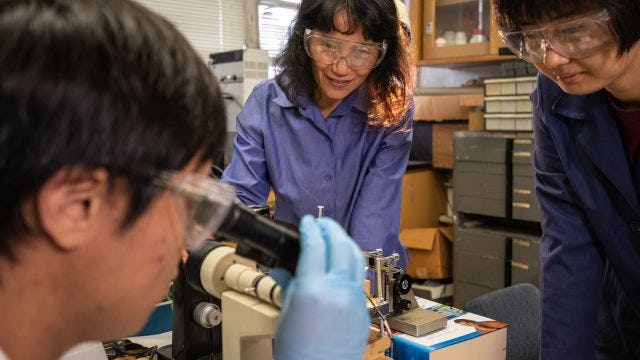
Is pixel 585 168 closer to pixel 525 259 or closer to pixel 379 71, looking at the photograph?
pixel 379 71

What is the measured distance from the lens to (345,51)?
5.17 feet

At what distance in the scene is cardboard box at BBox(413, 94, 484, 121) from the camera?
12.0 feet

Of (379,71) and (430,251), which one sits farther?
(430,251)

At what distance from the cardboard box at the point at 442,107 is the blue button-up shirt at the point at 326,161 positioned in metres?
1.90

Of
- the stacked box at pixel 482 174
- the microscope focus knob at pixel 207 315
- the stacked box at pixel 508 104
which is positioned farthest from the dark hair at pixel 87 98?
the stacked box at pixel 482 174

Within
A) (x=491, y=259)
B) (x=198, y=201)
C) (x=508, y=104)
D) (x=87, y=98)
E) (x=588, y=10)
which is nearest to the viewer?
(x=87, y=98)

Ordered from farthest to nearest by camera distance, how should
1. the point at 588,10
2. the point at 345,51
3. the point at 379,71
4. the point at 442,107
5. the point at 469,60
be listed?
1. the point at 442,107
2. the point at 469,60
3. the point at 379,71
4. the point at 345,51
5. the point at 588,10

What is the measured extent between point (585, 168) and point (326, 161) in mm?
747

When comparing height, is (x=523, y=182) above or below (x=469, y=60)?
below

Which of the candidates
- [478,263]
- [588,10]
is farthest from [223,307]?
[478,263]

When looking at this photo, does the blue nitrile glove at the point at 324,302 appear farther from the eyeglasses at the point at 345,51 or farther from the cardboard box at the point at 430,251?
the cardboard box at the point at 430,251

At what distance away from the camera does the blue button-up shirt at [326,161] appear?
174cm


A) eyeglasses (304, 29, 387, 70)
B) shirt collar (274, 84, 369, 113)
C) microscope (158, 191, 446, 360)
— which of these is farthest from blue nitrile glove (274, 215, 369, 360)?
shirt collar (274, 84, 369, 113)

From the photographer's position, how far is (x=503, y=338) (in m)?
1.35
